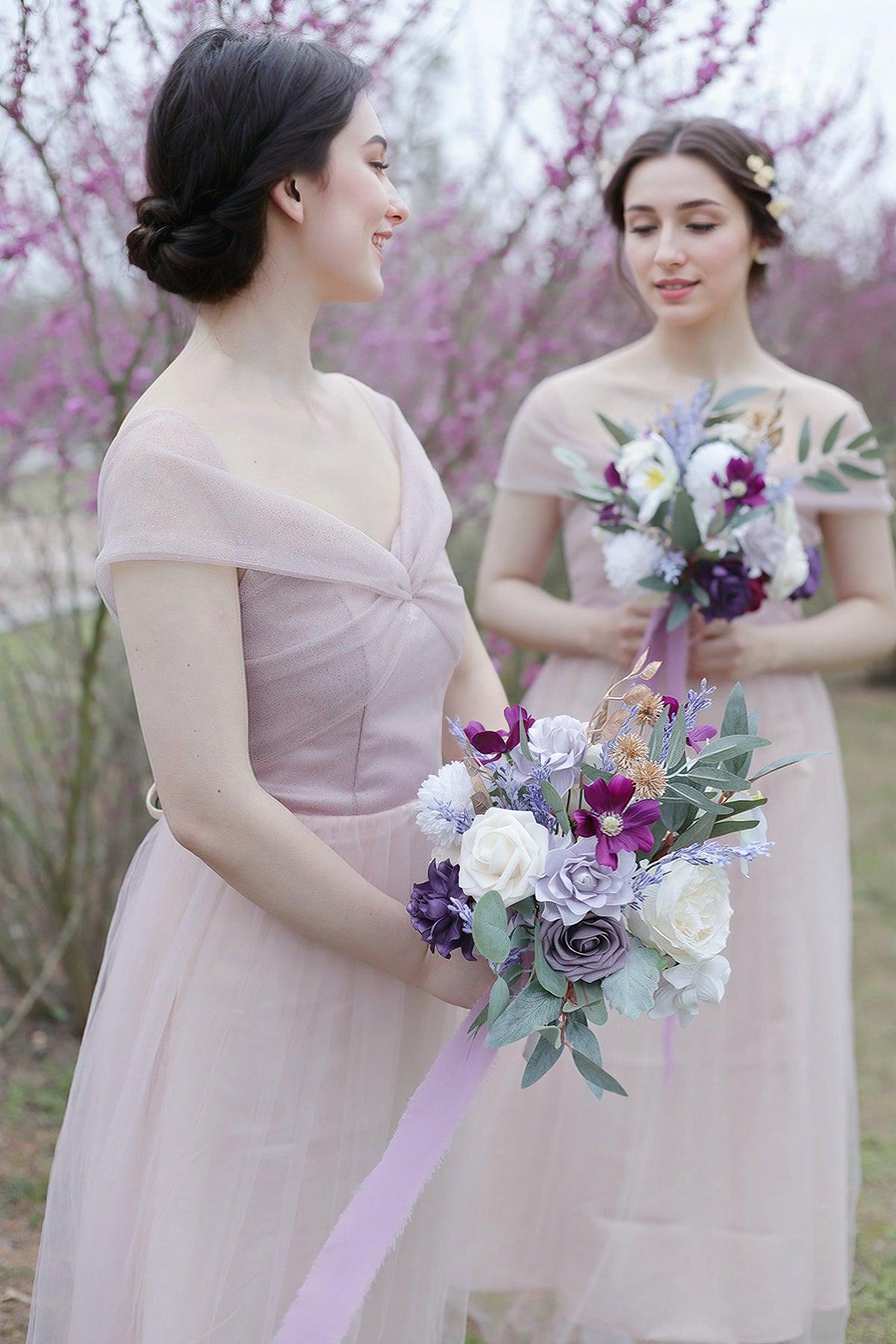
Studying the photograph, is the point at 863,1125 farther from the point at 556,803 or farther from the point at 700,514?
the point at 556,803

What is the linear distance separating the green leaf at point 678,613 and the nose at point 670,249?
2.37 feet

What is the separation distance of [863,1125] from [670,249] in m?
2.78

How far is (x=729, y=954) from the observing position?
2900 mm

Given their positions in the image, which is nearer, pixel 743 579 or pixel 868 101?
pixel 743 579

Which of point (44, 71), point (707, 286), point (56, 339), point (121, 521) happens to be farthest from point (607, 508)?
point (56, 339)

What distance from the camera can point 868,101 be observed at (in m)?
6.56

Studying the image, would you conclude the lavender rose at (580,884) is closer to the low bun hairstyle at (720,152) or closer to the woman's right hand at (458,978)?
the woman's right hand at (458,978)

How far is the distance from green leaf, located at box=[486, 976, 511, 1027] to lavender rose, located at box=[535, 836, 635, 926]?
98 millimetres

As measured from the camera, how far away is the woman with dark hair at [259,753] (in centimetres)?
167

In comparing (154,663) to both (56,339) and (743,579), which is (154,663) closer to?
(743,579)

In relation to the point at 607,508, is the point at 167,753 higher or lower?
lower

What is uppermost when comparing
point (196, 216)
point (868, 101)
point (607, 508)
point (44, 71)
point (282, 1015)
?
point (868, 101)

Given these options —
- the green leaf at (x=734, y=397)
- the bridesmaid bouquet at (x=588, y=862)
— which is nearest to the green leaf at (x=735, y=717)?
the bridesmaid bouquet at (x=588, y=862)

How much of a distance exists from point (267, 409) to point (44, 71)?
194 centimetres
